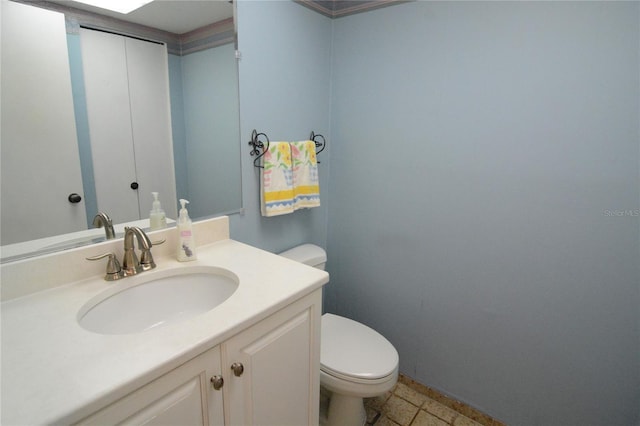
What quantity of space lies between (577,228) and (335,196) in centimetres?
119

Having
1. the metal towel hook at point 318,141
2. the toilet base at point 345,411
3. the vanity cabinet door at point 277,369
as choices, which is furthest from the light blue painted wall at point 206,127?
the toilet base at point 345,411

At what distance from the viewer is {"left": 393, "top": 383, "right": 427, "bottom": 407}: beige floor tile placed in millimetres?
1801

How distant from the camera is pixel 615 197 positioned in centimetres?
125

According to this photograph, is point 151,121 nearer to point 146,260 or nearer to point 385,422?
point 146,260

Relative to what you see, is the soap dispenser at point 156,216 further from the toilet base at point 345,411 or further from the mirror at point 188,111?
the toilet base at point 345,411

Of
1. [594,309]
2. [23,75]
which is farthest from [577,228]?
[23,75]

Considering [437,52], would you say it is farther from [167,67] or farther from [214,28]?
[167,67]

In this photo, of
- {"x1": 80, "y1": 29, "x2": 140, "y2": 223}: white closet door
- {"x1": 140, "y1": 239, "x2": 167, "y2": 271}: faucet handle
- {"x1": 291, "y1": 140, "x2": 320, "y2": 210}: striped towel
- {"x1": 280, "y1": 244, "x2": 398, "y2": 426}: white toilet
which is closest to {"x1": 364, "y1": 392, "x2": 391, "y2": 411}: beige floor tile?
{"x1": 280, "y1": 244, "x2": 398, "y2": 426}: white toilet

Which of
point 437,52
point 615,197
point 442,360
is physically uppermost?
point 437,52

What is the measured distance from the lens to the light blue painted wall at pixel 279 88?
4.90 ft

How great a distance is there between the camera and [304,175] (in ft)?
5.73

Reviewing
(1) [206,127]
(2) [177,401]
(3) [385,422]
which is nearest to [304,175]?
(1) [206,127]

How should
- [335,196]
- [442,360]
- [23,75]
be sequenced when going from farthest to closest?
[335,196]
[442,360]
[23,75]

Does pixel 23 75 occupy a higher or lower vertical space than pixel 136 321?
higher
